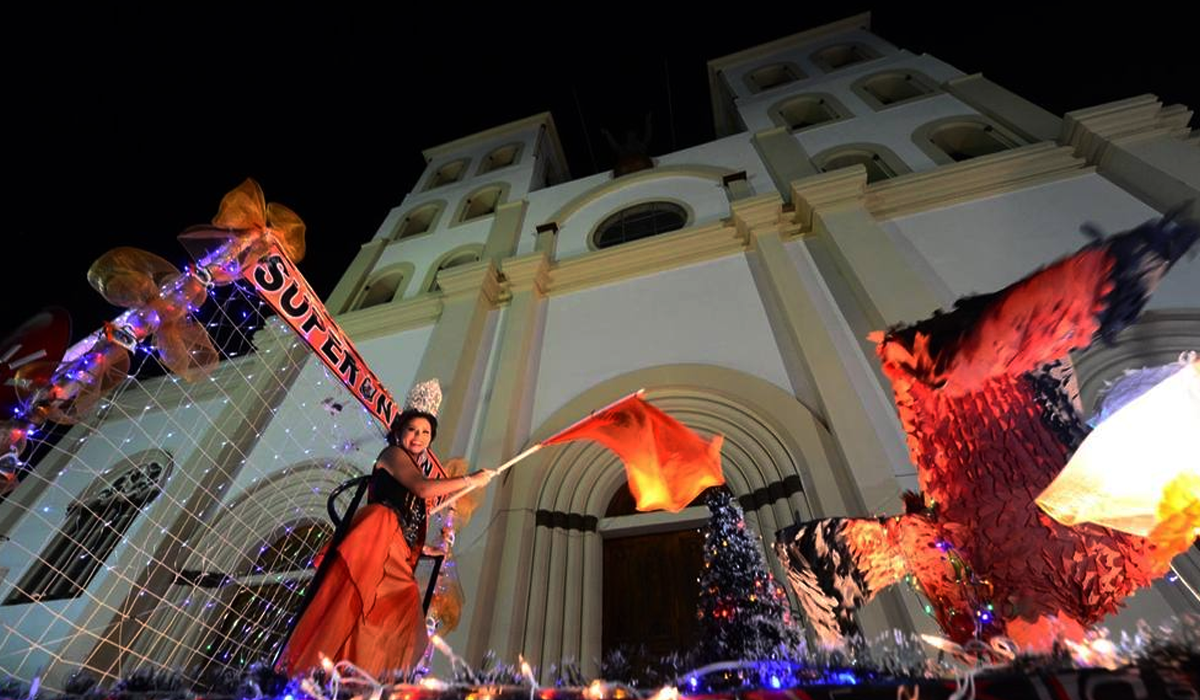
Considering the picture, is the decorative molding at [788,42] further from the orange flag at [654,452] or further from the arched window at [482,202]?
the orange flag at [654,452]

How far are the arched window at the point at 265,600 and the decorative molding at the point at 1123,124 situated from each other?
932 centimetres

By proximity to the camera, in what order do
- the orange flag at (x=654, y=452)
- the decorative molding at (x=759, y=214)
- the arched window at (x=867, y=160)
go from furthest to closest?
1. the arched window at (x=867, y=160)
2. the decorative molding at (x=759, y=214)
3. the orange flag at (x=654, y=452)

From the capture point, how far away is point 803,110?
33.2 ft

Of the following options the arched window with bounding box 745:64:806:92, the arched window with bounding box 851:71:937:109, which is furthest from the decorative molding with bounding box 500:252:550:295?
the arched window with bounding box 745:64:806:92

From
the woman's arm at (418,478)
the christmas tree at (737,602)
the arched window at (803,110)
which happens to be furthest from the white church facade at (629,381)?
the woman's arm at (418,478)

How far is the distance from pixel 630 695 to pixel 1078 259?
2247mm

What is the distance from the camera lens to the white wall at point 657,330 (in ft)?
17.4

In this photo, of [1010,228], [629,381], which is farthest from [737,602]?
[1010,228]

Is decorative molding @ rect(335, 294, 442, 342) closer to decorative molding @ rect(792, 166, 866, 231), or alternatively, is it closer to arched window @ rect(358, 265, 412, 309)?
arched window @ rect(358, 265, 412, 309)

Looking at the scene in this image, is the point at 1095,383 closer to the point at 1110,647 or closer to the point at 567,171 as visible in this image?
the point at 1110,647

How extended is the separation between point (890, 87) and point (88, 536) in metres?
14.6

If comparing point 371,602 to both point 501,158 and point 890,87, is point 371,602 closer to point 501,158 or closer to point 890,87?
point 890,87

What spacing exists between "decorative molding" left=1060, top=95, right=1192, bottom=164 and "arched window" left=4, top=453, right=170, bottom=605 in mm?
11203

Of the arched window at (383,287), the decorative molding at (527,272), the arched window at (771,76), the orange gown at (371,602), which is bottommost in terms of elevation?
the orange gown at (371,602)
